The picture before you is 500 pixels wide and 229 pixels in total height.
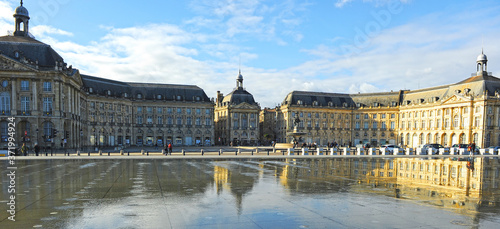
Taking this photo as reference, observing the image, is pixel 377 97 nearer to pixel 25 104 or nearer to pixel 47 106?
pixel 47 106

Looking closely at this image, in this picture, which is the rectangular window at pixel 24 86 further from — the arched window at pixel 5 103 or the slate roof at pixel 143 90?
the slate roof at pixel 143 90

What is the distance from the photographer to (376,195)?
13.9 metres

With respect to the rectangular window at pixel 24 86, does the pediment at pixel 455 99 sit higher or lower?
lower

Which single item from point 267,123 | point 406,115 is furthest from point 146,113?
point 406,115

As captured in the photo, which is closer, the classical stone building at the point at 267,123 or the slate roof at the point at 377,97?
the slate roof at the point at 377,97

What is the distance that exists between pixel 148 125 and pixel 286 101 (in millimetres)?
43922

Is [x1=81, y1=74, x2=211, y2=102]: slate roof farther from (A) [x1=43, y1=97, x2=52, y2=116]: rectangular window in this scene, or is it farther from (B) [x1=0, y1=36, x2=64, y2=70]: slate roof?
(A) [x1=43, y1=97, x2=52, y2=116]: rectangular window

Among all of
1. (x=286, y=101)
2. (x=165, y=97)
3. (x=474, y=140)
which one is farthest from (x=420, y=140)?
(x=165, y=97)

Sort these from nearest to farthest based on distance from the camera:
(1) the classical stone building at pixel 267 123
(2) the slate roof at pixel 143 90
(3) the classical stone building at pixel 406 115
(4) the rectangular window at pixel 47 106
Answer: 1. (4) the rectangular window at pixel 47 106
2. (3) the classical stone building at pixel 406 115
3. (2) the slate roof at pixel 143 90
4. (1) the classical stone building at pixel 267 123

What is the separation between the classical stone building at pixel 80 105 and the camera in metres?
54.2

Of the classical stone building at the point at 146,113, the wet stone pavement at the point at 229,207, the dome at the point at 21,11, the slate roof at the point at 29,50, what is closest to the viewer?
the wet stone pavement at the point at 229,207

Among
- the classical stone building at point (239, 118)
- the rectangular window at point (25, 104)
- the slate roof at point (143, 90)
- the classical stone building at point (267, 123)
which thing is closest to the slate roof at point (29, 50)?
the rectangular window at point (25, 104)

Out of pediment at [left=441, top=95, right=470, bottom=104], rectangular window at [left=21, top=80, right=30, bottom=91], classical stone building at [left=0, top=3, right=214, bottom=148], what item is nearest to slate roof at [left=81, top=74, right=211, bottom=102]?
classical stone building at [left=0, top=3, right=214, bottom=148]

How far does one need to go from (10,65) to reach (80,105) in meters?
19.3
